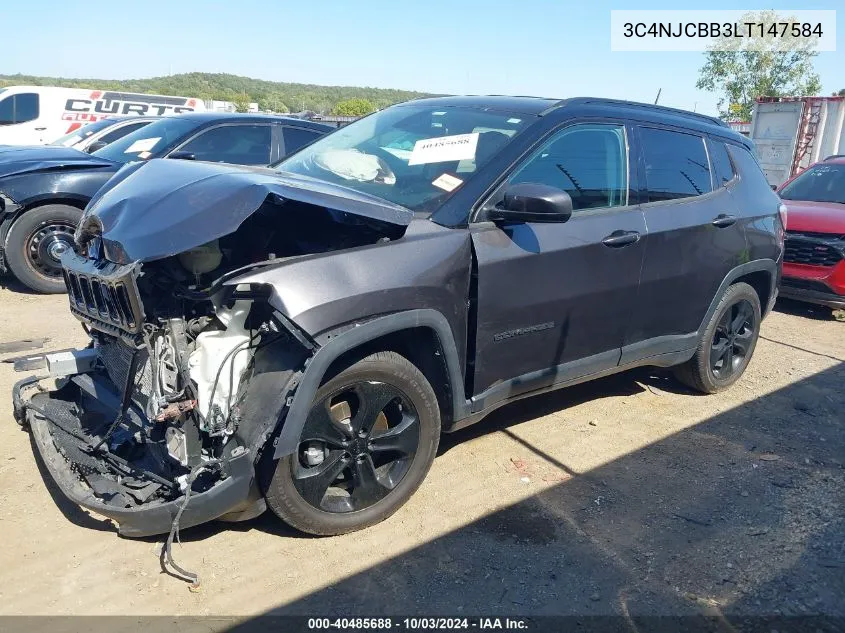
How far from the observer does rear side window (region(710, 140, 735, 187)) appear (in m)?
4.78

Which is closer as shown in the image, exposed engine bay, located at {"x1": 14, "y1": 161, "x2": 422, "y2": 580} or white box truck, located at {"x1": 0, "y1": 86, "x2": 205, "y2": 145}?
exposed engine bay, located at {"x1": 14, "y1": 161, "x2": 422, "y2": 580}

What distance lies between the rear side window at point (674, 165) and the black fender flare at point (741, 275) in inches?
24.1

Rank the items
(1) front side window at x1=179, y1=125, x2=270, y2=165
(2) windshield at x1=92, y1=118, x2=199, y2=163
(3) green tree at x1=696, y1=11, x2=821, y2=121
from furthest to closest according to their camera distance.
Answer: (3) green tree at x1=696, y1=11, x2=821, y2=121
(1) front side window at x1=179, y1=125, x2=270, y2=165
(2) windshield at x1=92, y1=118, x2=199, y2=163

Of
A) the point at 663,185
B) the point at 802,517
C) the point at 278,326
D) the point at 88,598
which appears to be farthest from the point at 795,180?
the point at 88,598

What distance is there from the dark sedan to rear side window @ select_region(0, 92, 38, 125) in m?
10.4

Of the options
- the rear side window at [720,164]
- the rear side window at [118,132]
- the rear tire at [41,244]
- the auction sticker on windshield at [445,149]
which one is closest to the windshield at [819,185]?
the rear side window at [720,164]

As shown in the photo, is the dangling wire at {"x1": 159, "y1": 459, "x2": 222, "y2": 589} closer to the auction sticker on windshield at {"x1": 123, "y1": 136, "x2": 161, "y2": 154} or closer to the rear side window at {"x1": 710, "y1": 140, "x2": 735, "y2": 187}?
the rear side window at {"x1": 710, "y1": 140, "x2": 735, "y2": 187}

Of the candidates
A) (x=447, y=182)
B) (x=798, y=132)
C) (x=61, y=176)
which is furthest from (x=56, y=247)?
(x=798, y=132)

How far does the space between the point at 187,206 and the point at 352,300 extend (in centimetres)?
75

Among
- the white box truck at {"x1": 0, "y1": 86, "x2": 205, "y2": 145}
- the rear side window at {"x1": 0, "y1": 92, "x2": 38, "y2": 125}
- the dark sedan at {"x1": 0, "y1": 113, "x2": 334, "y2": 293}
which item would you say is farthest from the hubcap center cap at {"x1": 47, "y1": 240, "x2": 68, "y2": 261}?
the rear side window at {"x1": 0, "y1": 92, "x2": 38, "y2": 125}

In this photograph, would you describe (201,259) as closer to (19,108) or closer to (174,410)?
(174,410)

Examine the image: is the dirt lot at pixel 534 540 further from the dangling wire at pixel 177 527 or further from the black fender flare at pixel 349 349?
the black fender flare at pixel 349 349

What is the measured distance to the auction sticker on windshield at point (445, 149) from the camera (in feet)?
11.9

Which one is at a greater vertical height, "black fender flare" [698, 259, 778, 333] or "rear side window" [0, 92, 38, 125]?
"rear side window" [0, 92, 38, 125]
